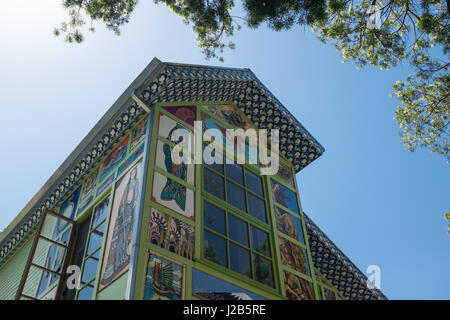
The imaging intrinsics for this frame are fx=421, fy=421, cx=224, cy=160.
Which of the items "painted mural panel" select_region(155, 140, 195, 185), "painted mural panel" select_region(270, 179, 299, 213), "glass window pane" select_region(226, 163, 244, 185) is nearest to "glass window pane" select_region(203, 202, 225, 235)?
"painted mural panel" select_region(155, 140, 195, 185)

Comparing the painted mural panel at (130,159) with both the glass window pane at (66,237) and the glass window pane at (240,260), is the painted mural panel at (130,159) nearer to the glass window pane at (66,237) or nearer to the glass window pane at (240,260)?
the glass window pane at (66,237)

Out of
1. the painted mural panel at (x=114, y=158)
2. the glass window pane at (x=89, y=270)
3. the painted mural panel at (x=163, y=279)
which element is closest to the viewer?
the painted mural panel at (x=163, y=279)

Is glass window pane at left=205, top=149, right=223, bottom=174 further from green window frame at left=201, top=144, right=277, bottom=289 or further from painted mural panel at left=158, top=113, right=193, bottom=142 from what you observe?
painted mural panel at left=158, top=113, right=193, bottom=142

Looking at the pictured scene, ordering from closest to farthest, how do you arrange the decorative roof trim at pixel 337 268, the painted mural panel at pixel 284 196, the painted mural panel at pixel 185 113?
the painted mural panel at pixel 185 113
the painted mural panel at pixel 284 196
the decorative roof trim at pixel 337 268

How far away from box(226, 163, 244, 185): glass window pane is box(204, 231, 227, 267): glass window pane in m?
1.67

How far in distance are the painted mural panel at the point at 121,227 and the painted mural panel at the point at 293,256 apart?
304 centimetres

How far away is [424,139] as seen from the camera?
29.9 feet

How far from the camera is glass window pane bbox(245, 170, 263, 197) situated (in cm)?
850

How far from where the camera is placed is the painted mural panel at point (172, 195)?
6309mm

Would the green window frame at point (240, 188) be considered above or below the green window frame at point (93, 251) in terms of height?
above

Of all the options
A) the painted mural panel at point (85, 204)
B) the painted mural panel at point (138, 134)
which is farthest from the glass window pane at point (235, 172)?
the painted mural panel at point (85, 204)
